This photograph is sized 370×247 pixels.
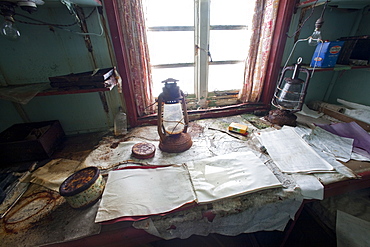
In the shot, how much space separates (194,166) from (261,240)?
0.99 m

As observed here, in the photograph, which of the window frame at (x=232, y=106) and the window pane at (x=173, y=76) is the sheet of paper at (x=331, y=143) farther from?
the window pane at (x=173, y=76)

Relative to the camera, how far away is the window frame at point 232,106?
131 centimetres

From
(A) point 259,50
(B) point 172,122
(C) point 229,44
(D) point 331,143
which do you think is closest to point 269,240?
(D) point 331,143

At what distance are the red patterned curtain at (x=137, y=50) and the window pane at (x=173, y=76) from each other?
170mm

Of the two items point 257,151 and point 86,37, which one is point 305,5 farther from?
point 86,37

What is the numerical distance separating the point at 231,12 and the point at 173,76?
899 mm

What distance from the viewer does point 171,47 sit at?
1658 mm

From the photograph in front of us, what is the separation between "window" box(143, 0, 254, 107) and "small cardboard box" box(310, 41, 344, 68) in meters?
0.68

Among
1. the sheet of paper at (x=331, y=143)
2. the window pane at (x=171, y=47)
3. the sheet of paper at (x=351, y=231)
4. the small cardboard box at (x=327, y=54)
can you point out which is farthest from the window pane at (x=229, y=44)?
the sheet of paper at (x=351, y=231)

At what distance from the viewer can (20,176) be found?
3.56 ft

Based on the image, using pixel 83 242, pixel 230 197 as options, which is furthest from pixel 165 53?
pixel 83 242

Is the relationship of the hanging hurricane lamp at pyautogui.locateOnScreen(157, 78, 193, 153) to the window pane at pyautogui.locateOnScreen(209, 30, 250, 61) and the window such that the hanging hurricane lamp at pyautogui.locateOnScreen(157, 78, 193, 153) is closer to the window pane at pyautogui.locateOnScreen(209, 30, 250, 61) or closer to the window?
the window

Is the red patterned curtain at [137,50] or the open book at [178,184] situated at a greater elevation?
the red patterned curtain at [137,50]

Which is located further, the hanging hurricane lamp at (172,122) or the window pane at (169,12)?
the window pane at (169,12)
